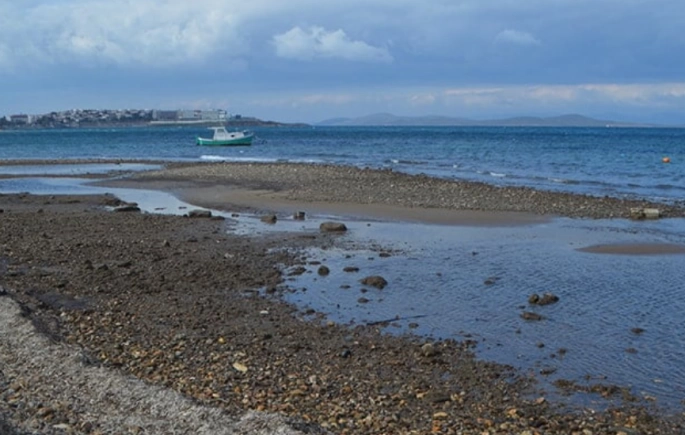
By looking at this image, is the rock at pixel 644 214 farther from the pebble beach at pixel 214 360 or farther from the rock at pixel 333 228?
the pebble beach at pixel 214 360

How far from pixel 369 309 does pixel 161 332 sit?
3477 mm

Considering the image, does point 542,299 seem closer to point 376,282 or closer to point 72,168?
point 376,282

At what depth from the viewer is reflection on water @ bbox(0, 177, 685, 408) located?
10.9 metres

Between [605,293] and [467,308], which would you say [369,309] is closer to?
[467,308]

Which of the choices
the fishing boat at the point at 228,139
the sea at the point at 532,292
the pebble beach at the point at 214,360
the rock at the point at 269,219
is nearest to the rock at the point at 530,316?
the sea at the point at 532,292

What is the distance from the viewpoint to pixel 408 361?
34.8 ft

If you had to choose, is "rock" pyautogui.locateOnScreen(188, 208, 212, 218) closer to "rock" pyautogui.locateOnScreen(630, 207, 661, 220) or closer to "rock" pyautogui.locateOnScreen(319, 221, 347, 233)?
"rock" pyautogui.locateOnScreen(319, 221, 347, 233)

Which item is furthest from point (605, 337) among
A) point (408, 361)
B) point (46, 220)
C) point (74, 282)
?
point (46, 220)

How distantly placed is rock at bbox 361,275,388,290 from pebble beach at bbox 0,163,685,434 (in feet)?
5.00

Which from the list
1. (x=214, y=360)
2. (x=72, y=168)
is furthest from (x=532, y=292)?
(x=72, y=168)

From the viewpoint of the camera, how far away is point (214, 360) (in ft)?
34.0

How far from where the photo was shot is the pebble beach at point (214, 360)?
27.0 ft

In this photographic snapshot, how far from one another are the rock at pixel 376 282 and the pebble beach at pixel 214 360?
5.00 feet

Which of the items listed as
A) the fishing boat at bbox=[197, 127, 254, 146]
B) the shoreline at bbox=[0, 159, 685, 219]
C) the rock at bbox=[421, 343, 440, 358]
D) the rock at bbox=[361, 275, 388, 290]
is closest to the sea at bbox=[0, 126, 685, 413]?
the rock at bbox=[361, 275, 388, 290]
